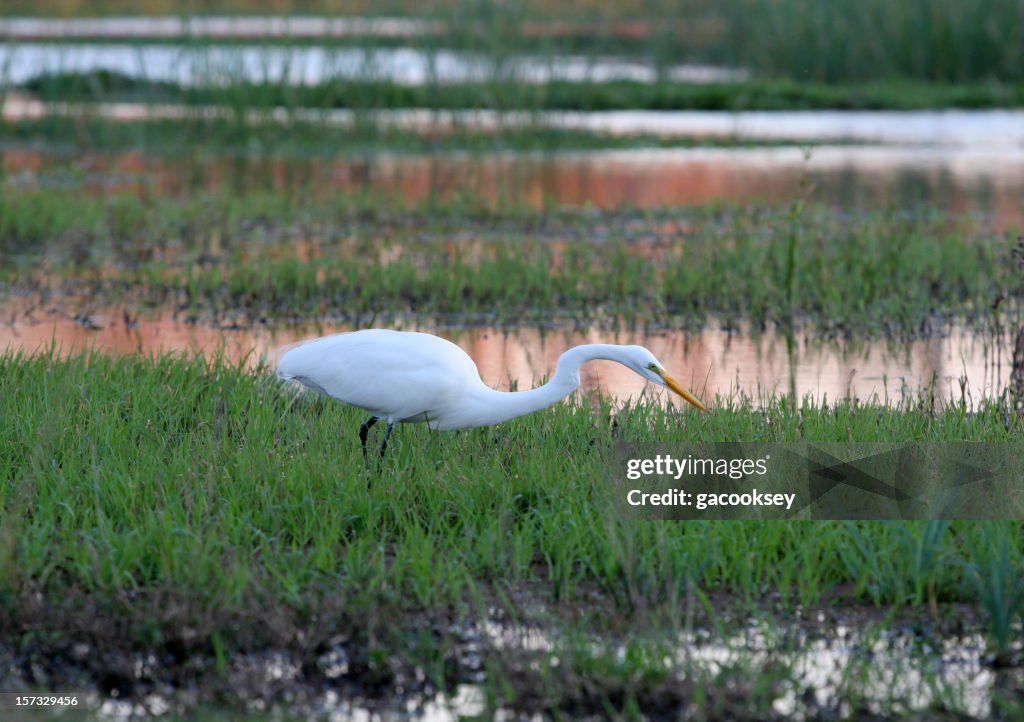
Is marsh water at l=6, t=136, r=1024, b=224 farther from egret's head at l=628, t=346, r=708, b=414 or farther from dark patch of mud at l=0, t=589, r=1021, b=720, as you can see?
dark patch of mud at l=0, t=589, r=1021, b=720

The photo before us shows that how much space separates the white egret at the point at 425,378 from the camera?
15.4 feet

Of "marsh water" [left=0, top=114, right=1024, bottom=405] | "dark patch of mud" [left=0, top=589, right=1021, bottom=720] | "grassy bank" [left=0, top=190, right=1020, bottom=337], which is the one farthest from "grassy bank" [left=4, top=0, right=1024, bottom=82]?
"dark patch of mud" [left=0, top=589, right=1021, bottom=720]

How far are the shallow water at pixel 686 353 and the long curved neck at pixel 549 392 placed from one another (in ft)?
5.64

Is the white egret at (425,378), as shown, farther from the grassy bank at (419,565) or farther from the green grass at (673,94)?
the green grass at (673,94)

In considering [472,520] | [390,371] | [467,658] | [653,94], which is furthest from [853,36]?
[467,658]

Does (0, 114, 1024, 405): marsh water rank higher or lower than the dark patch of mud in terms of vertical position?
higher

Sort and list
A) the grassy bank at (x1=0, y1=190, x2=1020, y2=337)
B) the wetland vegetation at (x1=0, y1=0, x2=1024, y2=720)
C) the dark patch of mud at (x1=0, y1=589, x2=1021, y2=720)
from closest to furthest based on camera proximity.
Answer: the dark patch of mud at (x1=0, y1=589, x2=1021, y2=720), the wetland vegetation at (x1=0, y1=0, x2=1024, y2=720), the grassy bank at (x1=0, y1=190, x2=1020, y2=337)

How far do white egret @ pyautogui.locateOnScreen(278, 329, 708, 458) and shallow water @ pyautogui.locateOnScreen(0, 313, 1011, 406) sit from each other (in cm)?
153

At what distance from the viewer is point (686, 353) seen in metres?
7.78

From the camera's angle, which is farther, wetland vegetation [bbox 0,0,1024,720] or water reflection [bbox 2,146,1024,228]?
water reflection [bbox 2,146,1024,228]

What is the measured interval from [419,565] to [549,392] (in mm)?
877

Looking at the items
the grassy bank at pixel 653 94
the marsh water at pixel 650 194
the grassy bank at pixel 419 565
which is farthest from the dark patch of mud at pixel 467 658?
the grassy bank at pixel 653 94

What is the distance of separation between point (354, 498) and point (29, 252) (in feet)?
21.7

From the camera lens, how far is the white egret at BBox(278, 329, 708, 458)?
470 centimetres
